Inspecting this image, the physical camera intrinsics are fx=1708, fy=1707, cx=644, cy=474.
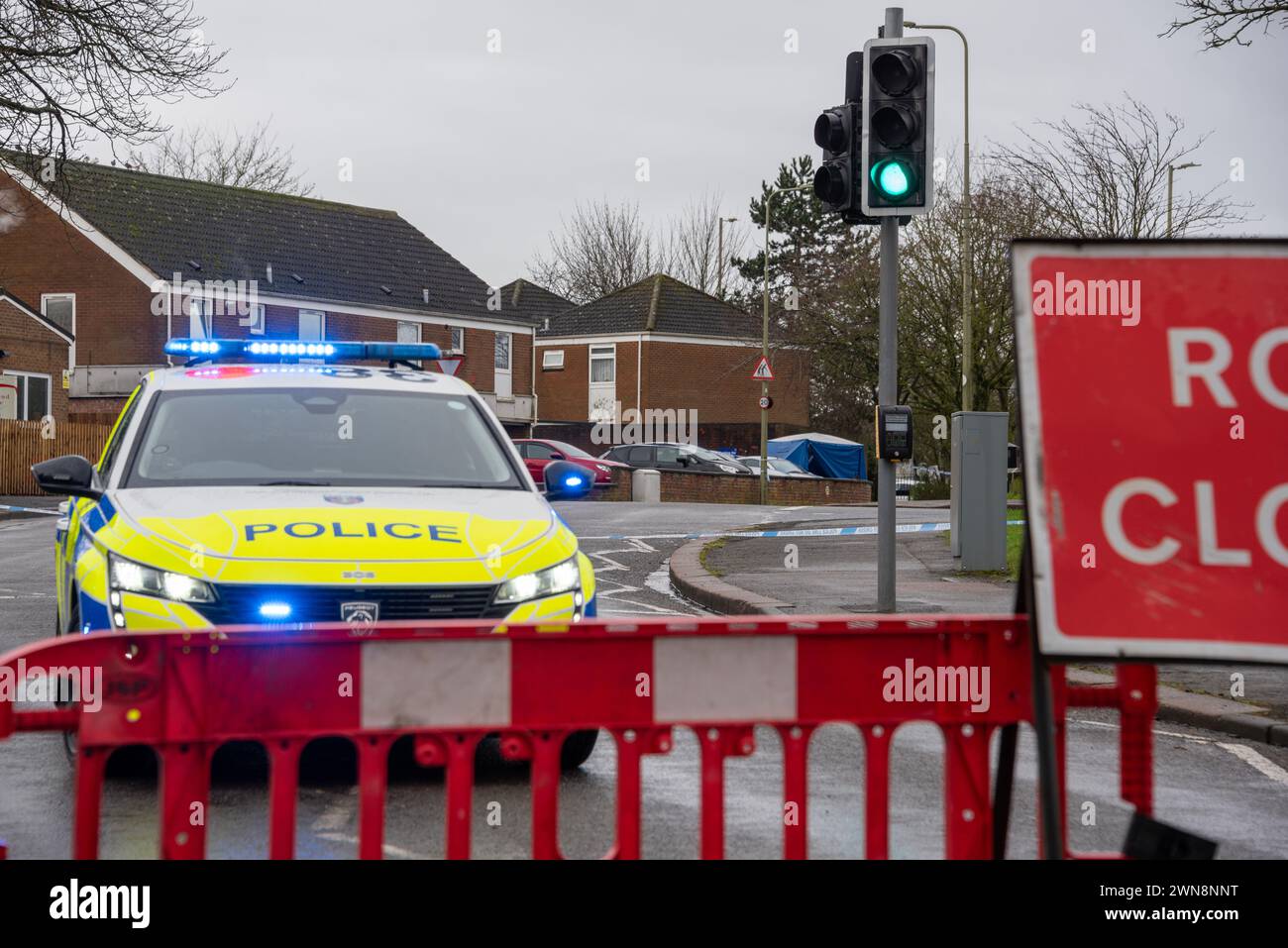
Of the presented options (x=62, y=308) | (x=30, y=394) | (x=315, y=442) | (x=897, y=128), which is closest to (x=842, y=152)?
(x=897, y=128)

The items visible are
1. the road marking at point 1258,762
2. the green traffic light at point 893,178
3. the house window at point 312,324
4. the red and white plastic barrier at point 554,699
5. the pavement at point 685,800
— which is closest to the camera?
the red and white plastic barrier at point 554,699

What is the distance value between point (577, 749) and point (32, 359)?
38323 mm

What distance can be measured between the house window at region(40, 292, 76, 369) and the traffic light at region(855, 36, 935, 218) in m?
41.6

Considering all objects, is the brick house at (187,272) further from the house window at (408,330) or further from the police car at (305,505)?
the police car at (305,505)

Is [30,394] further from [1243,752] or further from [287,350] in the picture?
[1243,752]

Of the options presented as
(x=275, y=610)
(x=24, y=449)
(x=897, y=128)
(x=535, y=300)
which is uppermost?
(x=535, y=300)

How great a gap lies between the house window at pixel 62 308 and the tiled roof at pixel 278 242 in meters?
2.46

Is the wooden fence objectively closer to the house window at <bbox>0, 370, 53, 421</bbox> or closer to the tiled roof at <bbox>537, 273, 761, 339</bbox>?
the house window at <bbox>0, 370, 53, 421</bbox>

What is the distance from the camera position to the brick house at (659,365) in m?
64.6

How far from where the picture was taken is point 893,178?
11.4 metres

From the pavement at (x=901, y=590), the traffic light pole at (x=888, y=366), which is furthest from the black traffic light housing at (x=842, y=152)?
the pavement at (x=901, y=590)

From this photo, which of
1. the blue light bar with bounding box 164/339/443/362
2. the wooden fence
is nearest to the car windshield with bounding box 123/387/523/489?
the blue light bar with bounding box 164/339/443/362

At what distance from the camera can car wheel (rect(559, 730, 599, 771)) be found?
683 cm

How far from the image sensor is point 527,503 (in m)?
7.45
